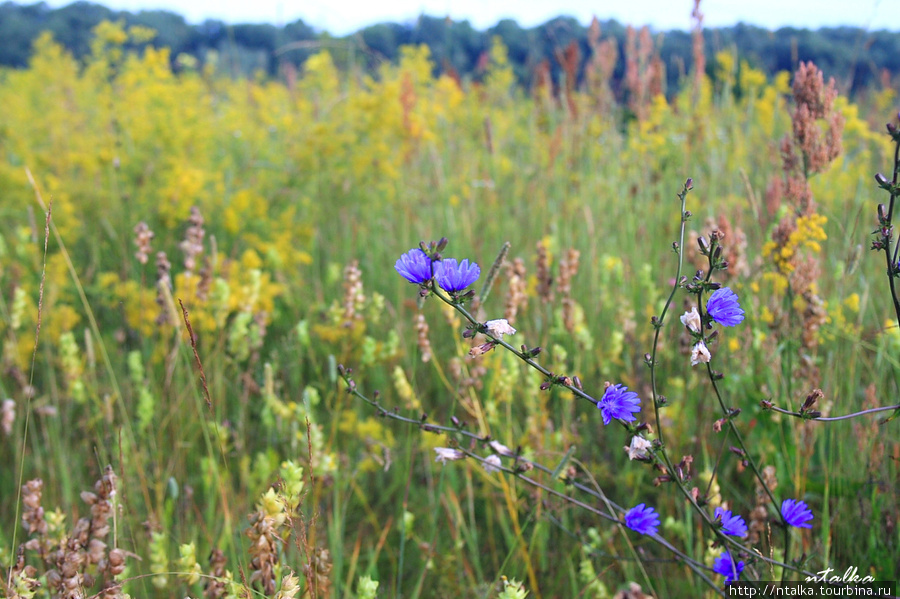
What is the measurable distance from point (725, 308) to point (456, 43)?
240 inches

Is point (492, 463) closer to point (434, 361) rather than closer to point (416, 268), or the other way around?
point (416, 268)

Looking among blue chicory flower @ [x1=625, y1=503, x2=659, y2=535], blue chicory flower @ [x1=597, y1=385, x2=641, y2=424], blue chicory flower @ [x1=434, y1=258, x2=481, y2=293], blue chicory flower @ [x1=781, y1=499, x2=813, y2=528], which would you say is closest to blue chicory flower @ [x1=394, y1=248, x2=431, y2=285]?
blue chicory flower @ [x1=434, y1=258, x2=481, y2=293]

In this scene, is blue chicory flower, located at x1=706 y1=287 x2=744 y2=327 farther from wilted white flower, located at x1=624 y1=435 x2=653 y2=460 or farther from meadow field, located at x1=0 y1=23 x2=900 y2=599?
wilted white flower, located at x1=624 y1=435 x2=653 y2=460

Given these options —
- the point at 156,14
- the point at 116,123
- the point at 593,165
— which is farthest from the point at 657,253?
the point at 156,14

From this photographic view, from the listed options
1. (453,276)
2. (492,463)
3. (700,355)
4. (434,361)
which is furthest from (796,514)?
(434,361)

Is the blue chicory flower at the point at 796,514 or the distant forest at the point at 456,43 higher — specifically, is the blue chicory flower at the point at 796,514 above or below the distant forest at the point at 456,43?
below

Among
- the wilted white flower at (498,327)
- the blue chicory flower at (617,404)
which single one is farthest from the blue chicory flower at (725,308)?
the wilted white flower at (498,327)

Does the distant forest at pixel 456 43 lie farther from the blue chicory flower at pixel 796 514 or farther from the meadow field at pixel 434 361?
the blue chicory flower at pixel 796 514

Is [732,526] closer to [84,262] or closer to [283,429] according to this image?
[283,429]

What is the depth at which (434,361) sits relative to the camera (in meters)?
1.55

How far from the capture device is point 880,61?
1121 centimetres

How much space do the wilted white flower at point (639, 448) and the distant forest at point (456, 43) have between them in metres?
2.13

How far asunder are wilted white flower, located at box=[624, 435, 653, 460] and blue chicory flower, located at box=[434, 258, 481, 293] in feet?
0.92

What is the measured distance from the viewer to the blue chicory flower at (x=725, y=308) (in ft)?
2.43
